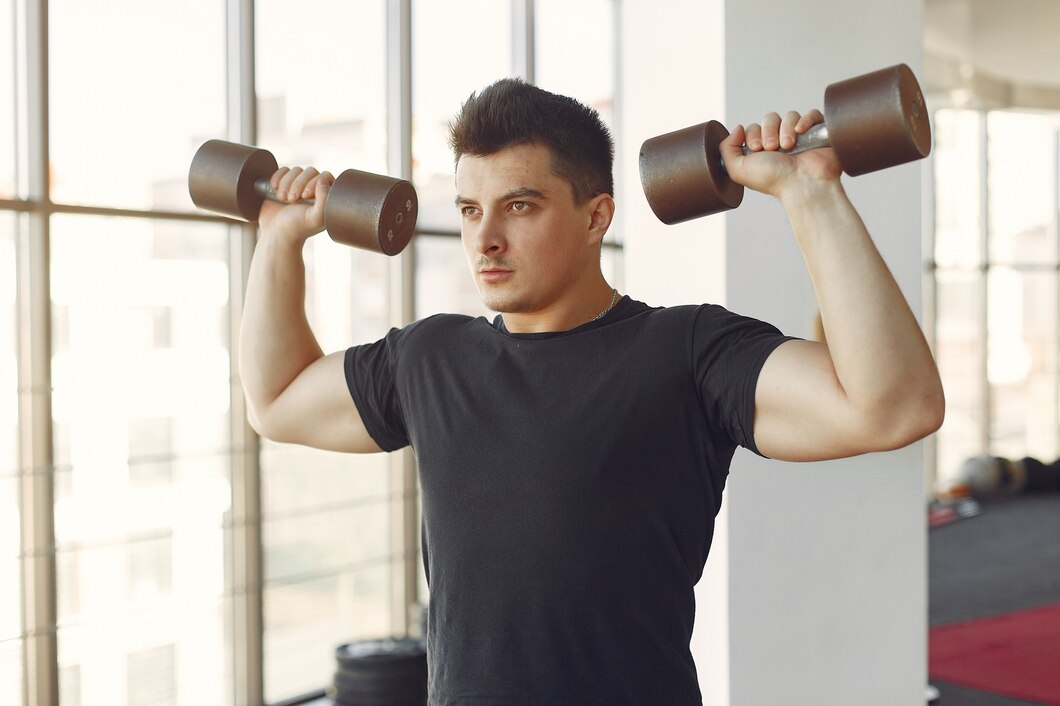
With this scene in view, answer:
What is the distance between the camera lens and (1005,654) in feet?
13.2

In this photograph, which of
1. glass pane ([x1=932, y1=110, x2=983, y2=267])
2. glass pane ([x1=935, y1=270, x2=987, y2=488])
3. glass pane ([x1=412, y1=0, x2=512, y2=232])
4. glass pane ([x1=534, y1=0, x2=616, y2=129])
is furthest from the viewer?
glass pane ([x1=935, y1=270, x2=987, y2=488])

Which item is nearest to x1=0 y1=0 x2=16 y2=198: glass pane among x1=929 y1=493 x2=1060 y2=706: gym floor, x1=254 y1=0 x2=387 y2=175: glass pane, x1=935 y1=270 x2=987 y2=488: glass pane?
x1=254 y1=0 x2=387 y2=175: glass pane

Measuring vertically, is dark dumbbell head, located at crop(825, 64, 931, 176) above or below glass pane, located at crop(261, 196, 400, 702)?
above

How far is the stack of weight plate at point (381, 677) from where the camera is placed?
120 inches

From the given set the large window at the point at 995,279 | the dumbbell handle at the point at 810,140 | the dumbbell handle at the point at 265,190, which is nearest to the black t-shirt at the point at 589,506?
the dumbbell handle at the point at 810,140

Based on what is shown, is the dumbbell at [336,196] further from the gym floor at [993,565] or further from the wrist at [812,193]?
the gym floor at [993,565]

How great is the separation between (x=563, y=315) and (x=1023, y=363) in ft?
26.2

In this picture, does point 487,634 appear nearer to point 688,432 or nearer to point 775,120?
point 688,432

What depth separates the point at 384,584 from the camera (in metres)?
3.88

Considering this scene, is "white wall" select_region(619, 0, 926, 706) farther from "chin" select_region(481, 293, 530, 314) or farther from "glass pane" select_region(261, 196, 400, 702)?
"chin" select_region(481, 293, 530, 314)

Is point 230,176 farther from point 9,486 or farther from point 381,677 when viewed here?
point 381,677

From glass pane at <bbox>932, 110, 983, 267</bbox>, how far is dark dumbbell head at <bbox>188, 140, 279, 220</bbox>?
6858mm

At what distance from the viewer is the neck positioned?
1.35 meters

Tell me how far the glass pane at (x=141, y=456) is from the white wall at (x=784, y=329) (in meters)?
1.44
